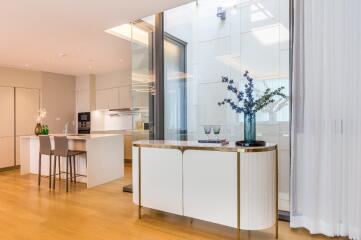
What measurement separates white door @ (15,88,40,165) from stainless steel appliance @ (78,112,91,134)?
1.21 m

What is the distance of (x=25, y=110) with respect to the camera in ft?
21.6

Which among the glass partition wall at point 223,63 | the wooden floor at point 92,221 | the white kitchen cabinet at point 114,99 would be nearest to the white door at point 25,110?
the white kitchen cabinet at point 114,99

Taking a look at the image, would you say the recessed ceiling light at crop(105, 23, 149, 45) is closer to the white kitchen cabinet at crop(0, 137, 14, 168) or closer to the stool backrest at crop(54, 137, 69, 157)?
the stool backrest at crop(54, 137, 69, 157)

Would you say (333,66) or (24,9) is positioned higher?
(24,9)

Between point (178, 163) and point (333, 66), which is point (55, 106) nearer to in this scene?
point (178, 163)

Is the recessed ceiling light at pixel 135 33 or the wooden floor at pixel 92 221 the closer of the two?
the wooden floor at pixel 92 221

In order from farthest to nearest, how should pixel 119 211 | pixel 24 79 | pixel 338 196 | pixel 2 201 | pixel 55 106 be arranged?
pixel 55 106 < pixel 24 79 < pixel 2 201 < pixel 119 211 < pixel 338 196

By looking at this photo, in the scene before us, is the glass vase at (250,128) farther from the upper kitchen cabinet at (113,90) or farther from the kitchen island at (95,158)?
the upper kitchen cabinet at (113,90)

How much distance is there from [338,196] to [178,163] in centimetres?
162

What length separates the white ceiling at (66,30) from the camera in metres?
3.06

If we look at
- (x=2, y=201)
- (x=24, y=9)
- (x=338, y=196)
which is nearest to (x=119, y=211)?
(x=2, y=201)

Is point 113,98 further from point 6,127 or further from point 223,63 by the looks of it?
point 223,63

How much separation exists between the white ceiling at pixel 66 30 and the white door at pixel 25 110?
2.46 feet

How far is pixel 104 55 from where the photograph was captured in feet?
17.8
